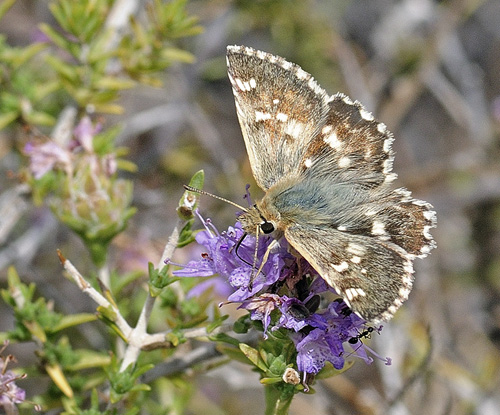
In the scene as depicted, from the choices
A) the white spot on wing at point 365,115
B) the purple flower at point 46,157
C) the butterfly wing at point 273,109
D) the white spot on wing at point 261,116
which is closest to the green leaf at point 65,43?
the purple flower at point 46,157

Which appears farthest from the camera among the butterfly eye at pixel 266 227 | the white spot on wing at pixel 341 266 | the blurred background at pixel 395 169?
the blurred background at pixel 395 169

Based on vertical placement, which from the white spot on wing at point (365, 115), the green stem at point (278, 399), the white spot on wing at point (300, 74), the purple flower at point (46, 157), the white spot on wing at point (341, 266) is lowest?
the green stem at point (278, 399)

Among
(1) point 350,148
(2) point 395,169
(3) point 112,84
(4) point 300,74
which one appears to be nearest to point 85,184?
(3) point 112,84

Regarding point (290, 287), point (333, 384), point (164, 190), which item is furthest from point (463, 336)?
point (290, 287)

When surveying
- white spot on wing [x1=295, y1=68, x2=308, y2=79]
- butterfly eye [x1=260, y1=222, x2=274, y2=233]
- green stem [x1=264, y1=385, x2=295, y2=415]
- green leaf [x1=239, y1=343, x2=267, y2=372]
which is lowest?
green stem [x1=264, y1=385, x2=295, y2=415]

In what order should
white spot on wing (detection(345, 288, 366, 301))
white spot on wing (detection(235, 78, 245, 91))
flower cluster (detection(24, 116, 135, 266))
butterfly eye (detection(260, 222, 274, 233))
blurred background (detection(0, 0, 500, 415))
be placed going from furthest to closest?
1. blurred background (detection(0, 0, 500, 415))
2. flower cluster (detection(24, 116, 135, 266))
3. white spot on wing (detection(235, 78, 245, 91))
4. butterfly eye (detection(260, 222, 274, 233))
5. white spot on wing (detection(345, 288, 366, 301))

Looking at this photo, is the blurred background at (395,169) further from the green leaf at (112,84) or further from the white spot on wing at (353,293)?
the white spot on wing at (353,293)

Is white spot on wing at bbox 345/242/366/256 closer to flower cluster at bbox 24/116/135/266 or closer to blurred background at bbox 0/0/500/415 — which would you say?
flower cluster at bbox 24/116/135/266

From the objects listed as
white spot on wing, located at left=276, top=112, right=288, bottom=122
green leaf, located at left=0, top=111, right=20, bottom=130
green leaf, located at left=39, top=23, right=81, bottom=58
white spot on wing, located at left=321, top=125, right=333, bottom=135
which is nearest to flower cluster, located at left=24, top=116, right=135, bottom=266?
green leaf, located at left=0, top=111, right=20, bottom=130
